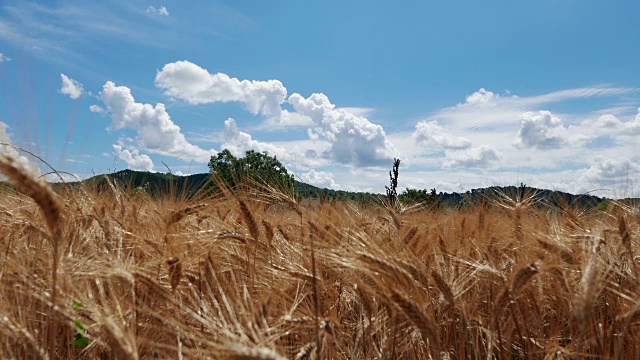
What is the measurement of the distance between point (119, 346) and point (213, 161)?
4788 cm

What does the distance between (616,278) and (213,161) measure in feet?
156

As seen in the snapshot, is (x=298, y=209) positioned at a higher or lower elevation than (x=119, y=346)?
higher

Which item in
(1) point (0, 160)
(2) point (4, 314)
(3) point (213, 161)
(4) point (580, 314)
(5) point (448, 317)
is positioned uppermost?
(3) point (213, 161)

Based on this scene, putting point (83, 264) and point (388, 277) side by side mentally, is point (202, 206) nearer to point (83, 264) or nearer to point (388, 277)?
point (83, 264)

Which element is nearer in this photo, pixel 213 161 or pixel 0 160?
pixel 0 160

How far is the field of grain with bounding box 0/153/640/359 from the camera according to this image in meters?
1.43

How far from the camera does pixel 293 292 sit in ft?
7.20

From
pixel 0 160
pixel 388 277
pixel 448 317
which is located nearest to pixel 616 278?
pixel 448 317

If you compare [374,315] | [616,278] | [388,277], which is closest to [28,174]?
[388,277]

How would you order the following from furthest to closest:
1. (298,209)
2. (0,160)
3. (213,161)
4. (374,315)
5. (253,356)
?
(213,161)
(298,209)
(374,315)
(0,160)
(253,356)

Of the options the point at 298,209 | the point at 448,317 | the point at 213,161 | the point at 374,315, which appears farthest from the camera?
the point at 213,161

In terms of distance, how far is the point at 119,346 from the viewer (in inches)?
47.2

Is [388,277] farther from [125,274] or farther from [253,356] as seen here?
[125,274]

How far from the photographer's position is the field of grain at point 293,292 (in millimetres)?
1426
